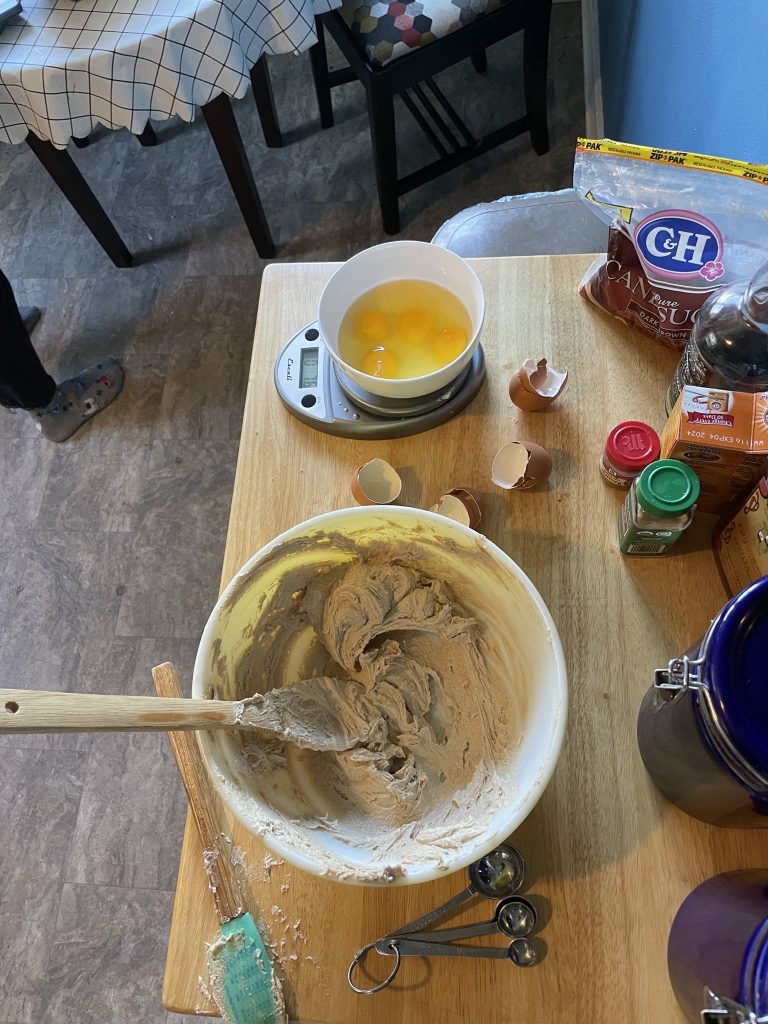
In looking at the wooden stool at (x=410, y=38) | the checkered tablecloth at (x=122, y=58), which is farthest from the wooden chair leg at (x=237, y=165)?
the wooden stool at (x=410, y=38)

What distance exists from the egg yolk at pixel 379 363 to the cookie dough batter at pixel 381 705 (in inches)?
10.9

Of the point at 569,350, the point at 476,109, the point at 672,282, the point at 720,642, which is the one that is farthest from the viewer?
the point at 476,109

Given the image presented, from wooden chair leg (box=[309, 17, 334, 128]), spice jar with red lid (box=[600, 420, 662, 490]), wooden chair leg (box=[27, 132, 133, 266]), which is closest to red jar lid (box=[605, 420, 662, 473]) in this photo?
spice jar with red lid (box=[600, 420, 662, 490])

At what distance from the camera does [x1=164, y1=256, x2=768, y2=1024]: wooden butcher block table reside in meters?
0.67

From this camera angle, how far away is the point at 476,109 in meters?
2.27

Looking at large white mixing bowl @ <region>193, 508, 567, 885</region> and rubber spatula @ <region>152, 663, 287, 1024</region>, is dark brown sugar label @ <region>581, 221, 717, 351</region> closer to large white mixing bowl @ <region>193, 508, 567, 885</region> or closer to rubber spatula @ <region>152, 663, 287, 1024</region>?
large white mixing bowl @ <region>193, 508, 567, 885</region>

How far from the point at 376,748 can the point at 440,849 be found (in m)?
0.16

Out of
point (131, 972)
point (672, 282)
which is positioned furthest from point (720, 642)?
point (131, 972)

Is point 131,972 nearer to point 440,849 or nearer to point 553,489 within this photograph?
point 440,849

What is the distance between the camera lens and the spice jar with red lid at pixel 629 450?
82 cm

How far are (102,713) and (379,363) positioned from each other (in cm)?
56

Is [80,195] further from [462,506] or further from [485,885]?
[485,885]

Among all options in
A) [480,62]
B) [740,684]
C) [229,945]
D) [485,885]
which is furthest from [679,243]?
[480,62]

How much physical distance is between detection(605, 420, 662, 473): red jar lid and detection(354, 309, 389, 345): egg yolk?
0.33 meters
